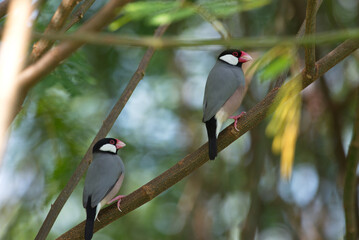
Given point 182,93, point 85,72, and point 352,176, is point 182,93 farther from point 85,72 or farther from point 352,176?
point 352,176

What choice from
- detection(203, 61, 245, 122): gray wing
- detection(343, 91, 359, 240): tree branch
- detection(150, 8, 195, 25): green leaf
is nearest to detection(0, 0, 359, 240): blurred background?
detection(203, 61, 245, 122): gray wing

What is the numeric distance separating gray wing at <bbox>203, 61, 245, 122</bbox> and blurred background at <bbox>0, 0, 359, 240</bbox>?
558 millimetres

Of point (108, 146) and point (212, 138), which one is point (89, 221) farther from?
point (108, 146)

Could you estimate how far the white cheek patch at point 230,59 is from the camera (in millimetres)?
4070

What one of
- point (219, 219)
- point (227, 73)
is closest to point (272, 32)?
point (227, 73)

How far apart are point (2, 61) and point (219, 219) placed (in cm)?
457

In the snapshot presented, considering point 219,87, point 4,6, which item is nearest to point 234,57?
point 219,87

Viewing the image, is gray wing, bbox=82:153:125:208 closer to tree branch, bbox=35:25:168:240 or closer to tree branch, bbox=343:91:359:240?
tree branch, bbox=35:25:168:240

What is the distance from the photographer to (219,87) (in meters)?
3.61

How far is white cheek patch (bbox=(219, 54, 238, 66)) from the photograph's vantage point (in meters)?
4.07

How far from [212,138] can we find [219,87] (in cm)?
70

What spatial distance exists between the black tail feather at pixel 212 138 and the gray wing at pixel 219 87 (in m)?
0.07

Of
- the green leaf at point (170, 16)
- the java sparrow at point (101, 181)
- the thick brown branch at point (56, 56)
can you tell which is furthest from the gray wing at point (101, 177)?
the thick brown branch at point (56, 56)

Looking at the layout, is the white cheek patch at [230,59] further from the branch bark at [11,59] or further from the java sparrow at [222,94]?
the branch bark at [11,59]
